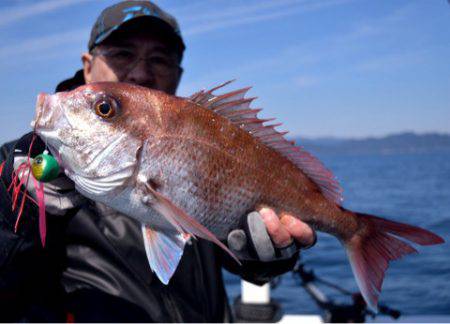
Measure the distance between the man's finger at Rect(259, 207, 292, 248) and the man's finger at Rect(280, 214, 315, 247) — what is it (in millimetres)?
20

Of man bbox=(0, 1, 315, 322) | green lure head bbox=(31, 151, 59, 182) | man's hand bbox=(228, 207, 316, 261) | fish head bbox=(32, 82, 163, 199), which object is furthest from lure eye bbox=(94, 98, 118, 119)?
man's hand bbox=(228, 207, 316, 261)

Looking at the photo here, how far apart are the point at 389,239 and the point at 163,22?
2.23m

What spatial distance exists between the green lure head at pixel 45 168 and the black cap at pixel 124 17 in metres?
1.61

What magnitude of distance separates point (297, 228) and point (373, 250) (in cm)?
44

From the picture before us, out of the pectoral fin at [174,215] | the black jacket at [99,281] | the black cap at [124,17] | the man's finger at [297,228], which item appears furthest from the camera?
the black cap at [124,17]

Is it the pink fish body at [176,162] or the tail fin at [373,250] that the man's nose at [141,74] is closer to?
the pink fish body at [176,162]

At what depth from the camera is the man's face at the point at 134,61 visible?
3.28 meters

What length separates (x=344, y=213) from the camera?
232cm

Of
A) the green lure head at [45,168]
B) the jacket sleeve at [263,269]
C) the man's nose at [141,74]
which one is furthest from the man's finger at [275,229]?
the man's nose at [141,74]

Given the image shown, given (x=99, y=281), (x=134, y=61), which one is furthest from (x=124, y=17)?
(x=99, y=281)

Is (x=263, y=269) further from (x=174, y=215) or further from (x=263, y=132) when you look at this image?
(x=174, y=215)

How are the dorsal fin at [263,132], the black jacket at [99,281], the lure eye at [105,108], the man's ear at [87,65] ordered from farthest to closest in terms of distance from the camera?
1. the man's ear at [87,65]
2. the black jacket at [99,281]
3. the dorsal fin at [263,132]
4. the lure eye at [105,108]

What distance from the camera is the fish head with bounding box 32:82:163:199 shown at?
1.87m

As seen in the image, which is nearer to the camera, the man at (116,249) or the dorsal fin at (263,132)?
the dorsal fin at (263,132)
